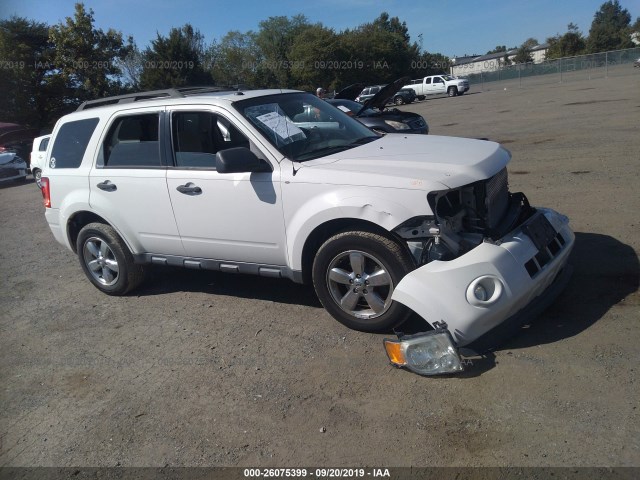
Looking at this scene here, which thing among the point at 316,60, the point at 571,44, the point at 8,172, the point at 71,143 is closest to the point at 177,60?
the point at 316,60

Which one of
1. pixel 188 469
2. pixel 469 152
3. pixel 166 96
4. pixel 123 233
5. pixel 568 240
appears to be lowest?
pixel 188 469

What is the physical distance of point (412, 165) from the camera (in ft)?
13.2

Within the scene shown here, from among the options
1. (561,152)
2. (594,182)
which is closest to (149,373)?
(594,182)

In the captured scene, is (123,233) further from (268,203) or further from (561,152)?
(561,152)

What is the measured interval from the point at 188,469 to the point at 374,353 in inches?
60.6

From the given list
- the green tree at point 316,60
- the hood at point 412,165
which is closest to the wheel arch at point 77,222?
the hood at point 412,165

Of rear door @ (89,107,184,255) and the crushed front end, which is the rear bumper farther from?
rear door @ (89,107,184,255)

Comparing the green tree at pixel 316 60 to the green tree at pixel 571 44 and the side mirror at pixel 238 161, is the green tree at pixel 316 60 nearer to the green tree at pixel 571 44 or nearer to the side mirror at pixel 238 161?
the green tree at pixel 571 44

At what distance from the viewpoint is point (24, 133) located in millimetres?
21469

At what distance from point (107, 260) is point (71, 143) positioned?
1287 mm

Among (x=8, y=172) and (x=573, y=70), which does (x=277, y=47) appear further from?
(x=8, y=172)

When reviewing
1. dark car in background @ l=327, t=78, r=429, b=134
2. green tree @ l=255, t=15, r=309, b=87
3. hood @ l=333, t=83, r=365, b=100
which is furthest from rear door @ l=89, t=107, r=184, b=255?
green tree @ l=255, t=15, r=309, b=87

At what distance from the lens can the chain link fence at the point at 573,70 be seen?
4203 cm

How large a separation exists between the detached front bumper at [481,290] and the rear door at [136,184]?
2443mm
